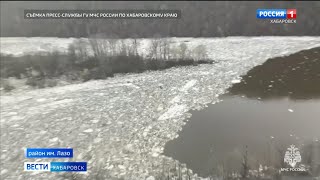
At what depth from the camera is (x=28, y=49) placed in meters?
10.2

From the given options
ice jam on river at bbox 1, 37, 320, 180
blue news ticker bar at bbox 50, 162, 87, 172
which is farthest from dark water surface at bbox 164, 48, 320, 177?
blue news ticker bar at bbox 50, 162, 87, 172

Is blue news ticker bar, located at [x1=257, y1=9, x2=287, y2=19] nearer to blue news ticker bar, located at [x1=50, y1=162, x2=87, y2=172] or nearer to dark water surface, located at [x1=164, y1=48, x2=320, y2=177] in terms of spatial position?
dark water surface, located at [x1=164, y1=48, x2=320, y2=177]

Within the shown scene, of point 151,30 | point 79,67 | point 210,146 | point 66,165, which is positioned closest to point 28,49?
point 79,67

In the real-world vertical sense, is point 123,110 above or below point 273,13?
below

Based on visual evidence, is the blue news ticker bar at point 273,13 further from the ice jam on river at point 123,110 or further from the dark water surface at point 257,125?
the ice jam on river at point 123,110

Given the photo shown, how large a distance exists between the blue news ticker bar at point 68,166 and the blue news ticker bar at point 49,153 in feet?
0.90

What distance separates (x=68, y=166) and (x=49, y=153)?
0.62 m

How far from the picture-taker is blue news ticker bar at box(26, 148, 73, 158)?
4.94m

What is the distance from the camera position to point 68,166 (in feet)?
15.2

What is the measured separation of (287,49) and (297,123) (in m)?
4.74

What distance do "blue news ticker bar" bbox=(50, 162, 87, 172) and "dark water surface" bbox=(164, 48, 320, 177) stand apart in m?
1.50

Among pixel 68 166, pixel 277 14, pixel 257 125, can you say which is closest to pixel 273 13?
pixel 277 14

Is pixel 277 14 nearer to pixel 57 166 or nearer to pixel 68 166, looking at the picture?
pixel 68 166

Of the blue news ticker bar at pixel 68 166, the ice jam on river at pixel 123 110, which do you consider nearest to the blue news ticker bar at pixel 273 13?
the ice jam on river at pixel 123 110
